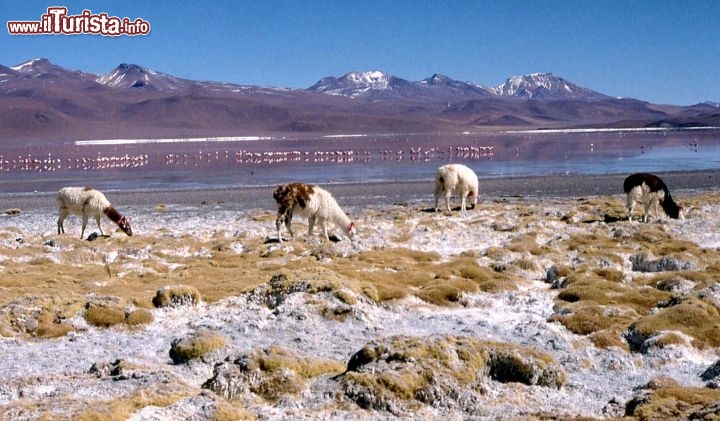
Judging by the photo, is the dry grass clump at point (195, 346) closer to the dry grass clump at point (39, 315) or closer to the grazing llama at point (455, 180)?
the dry grass clump at point (39, 315)

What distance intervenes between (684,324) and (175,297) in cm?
783

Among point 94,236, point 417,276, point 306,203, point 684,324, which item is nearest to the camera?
point 684,324

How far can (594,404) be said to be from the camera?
7.98 metres

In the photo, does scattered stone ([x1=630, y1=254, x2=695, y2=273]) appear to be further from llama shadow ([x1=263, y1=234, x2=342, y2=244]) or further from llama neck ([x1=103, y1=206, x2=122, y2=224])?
llama neck ([x1=103, y1=206, x2=122, y2=224])

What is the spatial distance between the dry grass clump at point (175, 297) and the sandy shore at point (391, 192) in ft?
67.7

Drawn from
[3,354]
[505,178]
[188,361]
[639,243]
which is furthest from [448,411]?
[505,178]

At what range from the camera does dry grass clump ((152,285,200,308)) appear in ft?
38.7

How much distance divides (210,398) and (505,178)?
136 ft

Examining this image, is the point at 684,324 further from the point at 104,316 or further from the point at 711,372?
the point at 104,316

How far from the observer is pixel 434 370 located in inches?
308

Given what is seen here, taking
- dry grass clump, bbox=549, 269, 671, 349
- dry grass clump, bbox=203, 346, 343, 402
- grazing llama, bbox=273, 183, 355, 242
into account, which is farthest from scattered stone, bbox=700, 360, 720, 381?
grazing llama, bbox=273, 183, 355, 242

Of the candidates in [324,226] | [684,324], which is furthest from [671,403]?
[324,226]

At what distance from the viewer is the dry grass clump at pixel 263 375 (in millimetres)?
7877

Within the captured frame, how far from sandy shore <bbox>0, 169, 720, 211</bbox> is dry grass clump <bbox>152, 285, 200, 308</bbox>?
2063 cm
